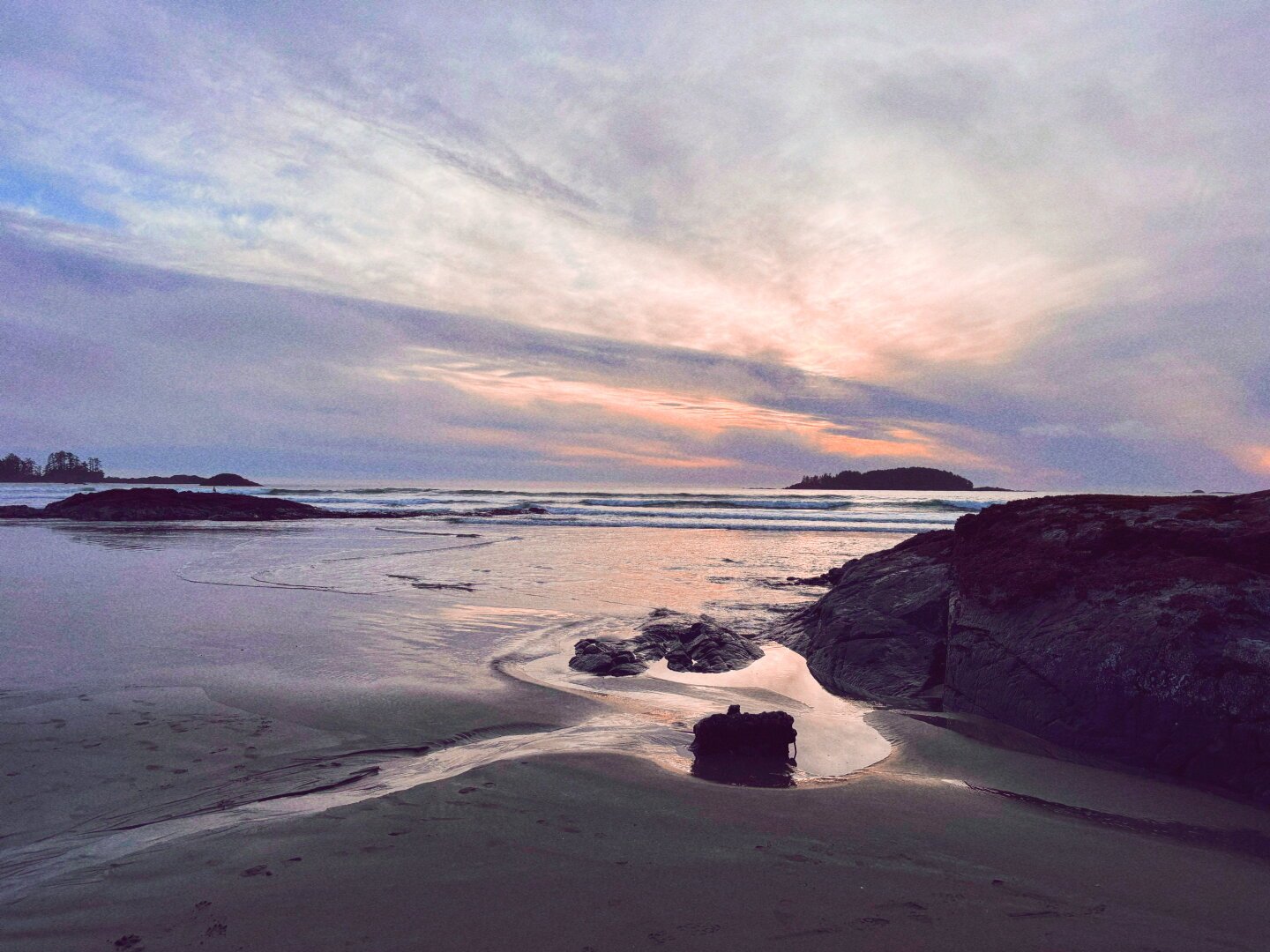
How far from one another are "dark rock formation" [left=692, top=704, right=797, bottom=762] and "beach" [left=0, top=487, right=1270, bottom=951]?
20 cm

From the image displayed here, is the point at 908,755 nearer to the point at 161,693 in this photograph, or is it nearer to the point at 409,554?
the point at 161,693

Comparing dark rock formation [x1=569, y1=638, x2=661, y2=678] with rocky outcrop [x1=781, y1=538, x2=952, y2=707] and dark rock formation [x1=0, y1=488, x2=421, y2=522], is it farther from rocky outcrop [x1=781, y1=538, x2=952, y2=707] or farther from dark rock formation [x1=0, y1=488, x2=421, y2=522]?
dark rock formation [x1=0, y1=488, x2=421, y2=522]

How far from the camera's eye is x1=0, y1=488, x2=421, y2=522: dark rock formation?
3266 centimetres

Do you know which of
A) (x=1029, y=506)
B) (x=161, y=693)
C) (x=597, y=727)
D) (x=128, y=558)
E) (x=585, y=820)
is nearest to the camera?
(x=585, y=820)

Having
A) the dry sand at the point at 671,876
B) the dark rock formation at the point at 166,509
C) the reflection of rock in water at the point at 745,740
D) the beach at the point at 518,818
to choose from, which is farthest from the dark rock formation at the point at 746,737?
the dark rock formation at the point at 166,509

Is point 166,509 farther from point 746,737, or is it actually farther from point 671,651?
point 746,737

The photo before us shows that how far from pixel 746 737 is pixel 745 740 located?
0.03m

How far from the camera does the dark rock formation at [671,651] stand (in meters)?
7.21

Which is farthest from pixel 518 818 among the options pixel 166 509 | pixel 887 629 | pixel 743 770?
pixel 166 509

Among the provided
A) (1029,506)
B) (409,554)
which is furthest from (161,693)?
(409,554)

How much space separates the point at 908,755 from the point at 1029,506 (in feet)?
13.5

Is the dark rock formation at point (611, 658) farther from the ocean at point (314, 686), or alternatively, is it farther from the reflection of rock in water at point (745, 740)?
the reflection of rock in water at point (745, 740)

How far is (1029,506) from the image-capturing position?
25.5 feet

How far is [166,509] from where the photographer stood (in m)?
33.3
